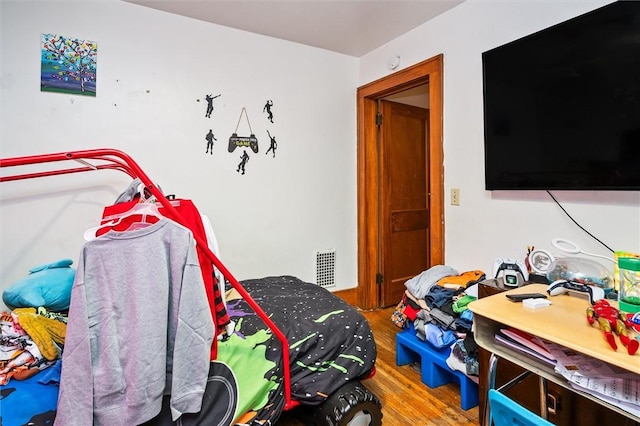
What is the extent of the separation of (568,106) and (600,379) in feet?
4.13

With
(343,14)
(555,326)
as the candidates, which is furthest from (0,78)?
(555,326)

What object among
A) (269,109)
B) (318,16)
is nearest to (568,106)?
(318,16)

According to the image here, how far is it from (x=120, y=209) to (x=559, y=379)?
6.25ft

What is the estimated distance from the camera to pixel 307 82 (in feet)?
9.89

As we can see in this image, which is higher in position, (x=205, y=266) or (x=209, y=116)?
(x=209, y=116)

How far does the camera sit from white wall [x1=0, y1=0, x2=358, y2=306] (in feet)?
6.65

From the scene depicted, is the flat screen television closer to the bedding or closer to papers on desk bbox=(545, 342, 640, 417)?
papers on desk bbox=(545, 342, 640, 417)

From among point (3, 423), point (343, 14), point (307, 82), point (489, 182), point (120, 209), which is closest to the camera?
point (3, 423)

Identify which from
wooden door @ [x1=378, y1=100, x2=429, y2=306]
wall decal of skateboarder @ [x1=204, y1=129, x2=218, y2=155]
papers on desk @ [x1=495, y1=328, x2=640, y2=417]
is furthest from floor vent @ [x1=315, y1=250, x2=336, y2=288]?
papers on desk @ [x1=495, y1=328, x2=640, y2=417]

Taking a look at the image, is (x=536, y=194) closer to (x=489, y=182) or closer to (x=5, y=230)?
(x=489, y=182)

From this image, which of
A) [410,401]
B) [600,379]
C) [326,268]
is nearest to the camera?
[600,379]

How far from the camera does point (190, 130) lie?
251cm

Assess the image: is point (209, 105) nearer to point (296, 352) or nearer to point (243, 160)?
point (243, 160)

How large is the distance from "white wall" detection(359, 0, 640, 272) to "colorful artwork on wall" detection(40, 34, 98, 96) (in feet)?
7.56
